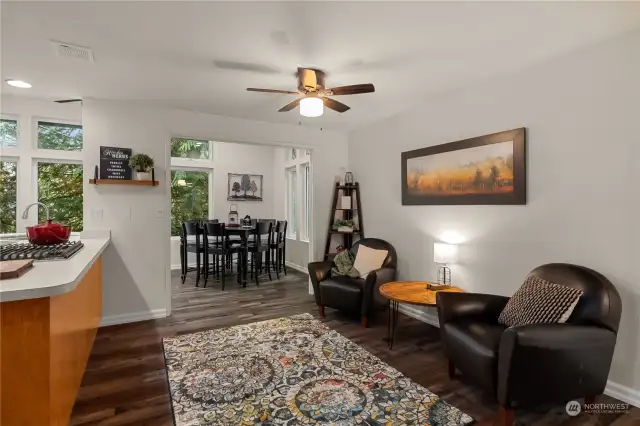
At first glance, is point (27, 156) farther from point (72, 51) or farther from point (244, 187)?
point (244, 187)

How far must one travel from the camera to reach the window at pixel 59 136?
13.3ft

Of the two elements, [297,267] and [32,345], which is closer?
[32,345]

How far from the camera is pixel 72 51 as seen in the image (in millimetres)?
2420

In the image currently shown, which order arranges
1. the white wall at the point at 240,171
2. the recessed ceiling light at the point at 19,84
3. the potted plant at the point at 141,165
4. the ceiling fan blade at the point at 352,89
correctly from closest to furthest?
the ceiling fan blade at the point at 352,89
the recessed ceiling light at the point at 19,84
the potted plant at the point at 141,165
the white wall at the point at 240,171

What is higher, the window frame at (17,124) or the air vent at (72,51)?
the air vent at (72,51)

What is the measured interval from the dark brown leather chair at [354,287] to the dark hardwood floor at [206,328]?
0.20m

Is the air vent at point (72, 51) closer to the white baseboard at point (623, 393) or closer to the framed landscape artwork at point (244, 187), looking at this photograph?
the white baseboard at point (623, 393)

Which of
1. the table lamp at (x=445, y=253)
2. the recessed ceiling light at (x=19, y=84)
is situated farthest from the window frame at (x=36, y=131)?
the table lamp at (x=445, y=253)

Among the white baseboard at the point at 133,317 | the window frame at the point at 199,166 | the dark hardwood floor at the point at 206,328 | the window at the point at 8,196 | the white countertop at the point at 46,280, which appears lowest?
the dark hardwood floor at the point at 206,328

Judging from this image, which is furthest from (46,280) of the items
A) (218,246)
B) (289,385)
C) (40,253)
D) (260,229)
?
(218,246)

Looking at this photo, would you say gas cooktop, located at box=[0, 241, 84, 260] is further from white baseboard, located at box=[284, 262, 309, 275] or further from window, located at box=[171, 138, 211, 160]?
window, located at box=[171, 138, 211, 160]

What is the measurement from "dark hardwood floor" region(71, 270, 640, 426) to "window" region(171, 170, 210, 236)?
240 cm

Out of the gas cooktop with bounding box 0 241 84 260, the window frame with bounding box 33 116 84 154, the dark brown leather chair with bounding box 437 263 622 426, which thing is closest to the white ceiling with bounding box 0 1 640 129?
the window frame with bounding box 33 116 84 154

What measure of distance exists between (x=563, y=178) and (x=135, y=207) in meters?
4.13
